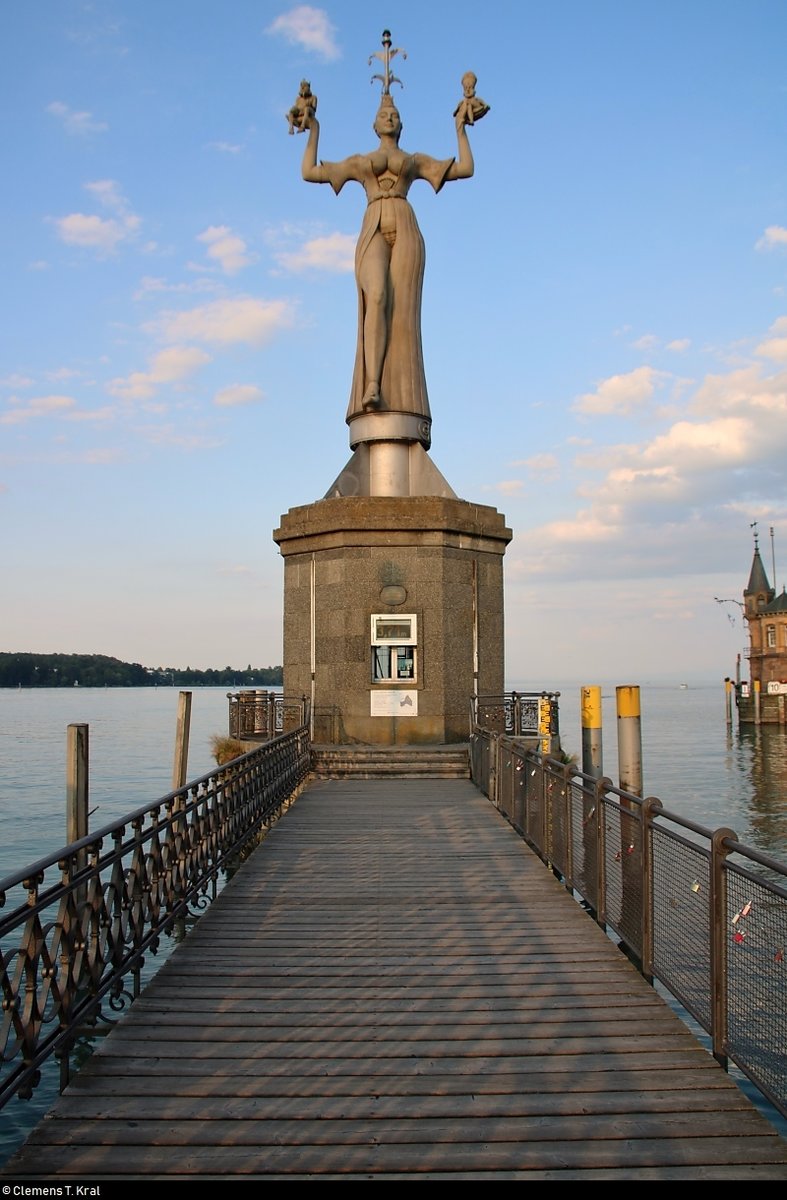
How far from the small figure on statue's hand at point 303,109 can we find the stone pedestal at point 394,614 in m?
8.53

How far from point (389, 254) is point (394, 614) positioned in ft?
25.9

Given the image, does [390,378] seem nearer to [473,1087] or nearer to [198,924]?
[198,924]

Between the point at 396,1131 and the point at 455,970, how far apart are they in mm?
2304

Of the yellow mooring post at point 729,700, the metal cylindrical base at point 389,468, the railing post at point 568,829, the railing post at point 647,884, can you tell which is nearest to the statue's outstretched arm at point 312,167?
the metal cylindrical base at point 389,468

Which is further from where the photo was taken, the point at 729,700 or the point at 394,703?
the point at 729,700

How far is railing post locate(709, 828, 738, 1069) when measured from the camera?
497cm

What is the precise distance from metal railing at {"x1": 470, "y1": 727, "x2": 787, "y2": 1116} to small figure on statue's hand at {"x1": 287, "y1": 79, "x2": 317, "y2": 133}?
17.1 metres

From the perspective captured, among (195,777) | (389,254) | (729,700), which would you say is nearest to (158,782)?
(195,777)

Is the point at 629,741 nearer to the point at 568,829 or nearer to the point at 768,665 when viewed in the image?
the point at 568,829

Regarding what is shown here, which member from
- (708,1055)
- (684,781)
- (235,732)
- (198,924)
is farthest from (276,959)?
(684,781)

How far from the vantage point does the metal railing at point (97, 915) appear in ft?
14.3

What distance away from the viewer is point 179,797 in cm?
747

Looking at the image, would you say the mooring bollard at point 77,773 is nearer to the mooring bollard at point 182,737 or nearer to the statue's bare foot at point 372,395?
the mooring bollard at point 182,737

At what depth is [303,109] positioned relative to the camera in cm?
2044
